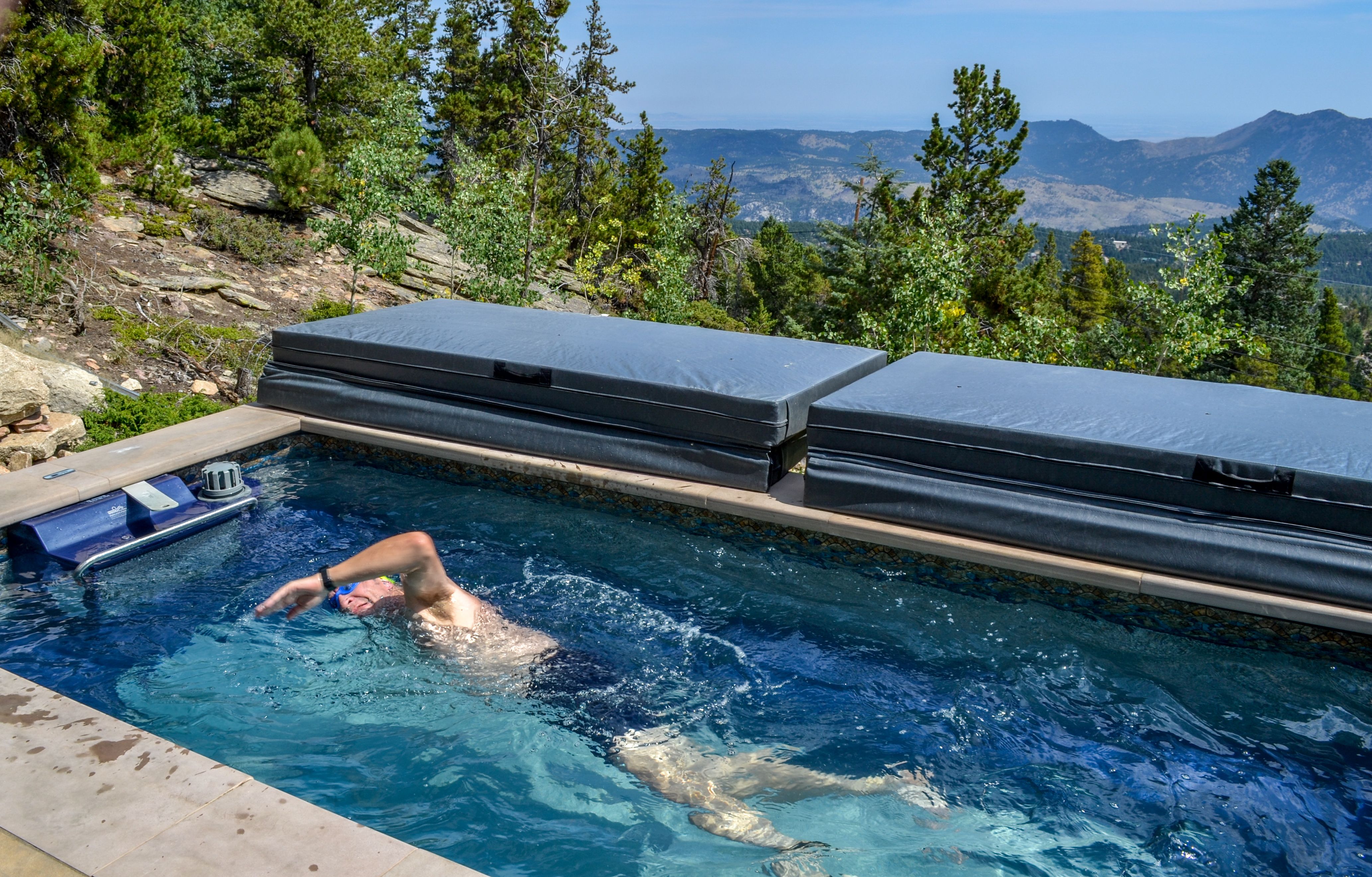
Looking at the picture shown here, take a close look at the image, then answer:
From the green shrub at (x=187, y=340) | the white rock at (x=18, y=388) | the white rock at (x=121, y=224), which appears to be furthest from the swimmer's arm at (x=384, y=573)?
the white rock at (x=121, y=224)

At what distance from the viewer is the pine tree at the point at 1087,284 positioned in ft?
157

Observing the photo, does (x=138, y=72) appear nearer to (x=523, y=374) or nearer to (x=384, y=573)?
(x=523, y=374)

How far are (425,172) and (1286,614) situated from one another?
1876cm

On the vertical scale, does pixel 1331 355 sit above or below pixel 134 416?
below

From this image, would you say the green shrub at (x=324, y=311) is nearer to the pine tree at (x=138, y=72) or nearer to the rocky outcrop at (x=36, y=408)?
the rocky outcrop at (x=36, y=408)

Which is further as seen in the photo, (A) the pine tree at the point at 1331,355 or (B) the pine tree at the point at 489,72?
(A) the pine tree at the point at 1331,355

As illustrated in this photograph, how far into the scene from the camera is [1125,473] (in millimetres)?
3482

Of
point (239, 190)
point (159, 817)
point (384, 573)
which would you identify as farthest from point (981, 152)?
point (159, 817)

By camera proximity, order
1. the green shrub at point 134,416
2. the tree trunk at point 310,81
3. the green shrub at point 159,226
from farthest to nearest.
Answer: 1. the tree trunk at point 310,81
2. the green shrub at point 159,226
3. the green shrub at point 134,416

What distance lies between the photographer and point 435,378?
4.82m

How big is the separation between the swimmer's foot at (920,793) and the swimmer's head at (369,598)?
1.86 metres

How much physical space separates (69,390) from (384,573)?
3.38 meters

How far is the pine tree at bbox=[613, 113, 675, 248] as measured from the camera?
786 inches

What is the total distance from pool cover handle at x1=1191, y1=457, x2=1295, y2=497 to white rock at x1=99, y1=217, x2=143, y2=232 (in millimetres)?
9274
